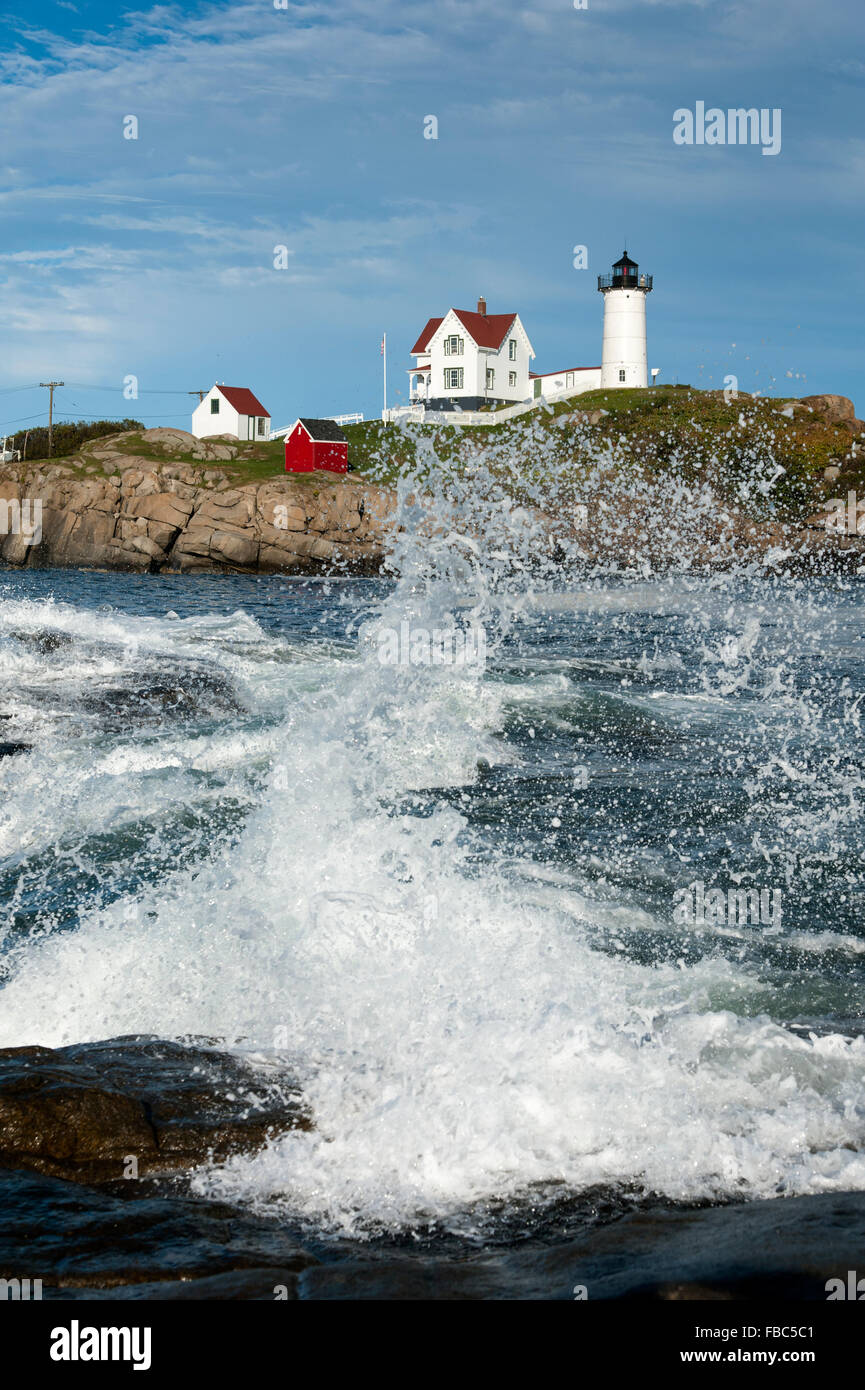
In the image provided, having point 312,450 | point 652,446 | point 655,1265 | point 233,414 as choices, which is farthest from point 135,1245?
point 233,414

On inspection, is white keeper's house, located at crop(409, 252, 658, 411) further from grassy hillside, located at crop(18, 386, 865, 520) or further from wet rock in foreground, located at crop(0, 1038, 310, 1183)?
wet rock in foreground, located at crop(0, 1038, 310, 1183)

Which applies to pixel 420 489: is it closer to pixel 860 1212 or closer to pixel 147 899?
pixel 147 899

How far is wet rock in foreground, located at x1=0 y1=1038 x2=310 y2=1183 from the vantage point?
14.9ft

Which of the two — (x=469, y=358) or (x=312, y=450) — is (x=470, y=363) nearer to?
(x=469, y=358)

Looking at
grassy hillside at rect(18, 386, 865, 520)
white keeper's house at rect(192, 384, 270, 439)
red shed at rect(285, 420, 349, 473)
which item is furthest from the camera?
white keeper's house at rect(192, 384, 270, 439)

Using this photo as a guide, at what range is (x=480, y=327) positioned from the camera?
79.2 m

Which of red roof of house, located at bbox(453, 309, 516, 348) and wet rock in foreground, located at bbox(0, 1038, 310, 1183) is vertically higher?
red roof of house, located at bbox(453, 309, 516, 348)

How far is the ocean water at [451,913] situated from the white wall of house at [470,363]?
64313mm

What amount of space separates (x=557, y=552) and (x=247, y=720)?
39.9 metres

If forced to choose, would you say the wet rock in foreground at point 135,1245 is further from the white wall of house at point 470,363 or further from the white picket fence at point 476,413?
the white wall of house at point 470,363

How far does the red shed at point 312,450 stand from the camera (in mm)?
67312

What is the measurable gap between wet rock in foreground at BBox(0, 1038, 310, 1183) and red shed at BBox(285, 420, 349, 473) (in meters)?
62.9

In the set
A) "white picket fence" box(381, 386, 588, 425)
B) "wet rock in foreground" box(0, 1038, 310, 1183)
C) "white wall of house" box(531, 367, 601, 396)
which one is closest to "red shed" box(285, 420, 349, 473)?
"white picket fence" box(381, 386, 588, 425)
